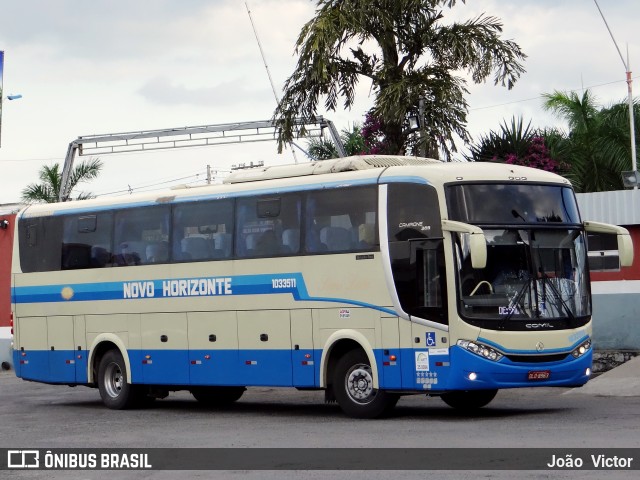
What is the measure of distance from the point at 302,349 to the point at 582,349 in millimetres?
4021

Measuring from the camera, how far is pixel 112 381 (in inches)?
897

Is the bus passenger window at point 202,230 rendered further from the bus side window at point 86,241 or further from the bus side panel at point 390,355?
the bus side panel at point 390,355

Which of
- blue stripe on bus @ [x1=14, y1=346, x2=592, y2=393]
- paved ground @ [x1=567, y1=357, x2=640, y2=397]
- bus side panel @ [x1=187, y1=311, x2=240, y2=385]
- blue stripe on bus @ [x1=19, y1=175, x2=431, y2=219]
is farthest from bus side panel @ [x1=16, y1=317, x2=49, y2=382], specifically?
paved ground @ [x1=567, y1=357, x2=640, y2=397]

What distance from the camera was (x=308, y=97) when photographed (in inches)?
1162

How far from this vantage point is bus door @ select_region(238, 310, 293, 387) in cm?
1956

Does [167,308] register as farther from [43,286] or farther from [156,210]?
[43,286]

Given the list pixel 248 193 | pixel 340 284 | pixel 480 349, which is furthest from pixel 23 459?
pixel 248 193

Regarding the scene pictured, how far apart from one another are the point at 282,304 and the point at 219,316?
1.49 metres

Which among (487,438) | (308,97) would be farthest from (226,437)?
(308,97)

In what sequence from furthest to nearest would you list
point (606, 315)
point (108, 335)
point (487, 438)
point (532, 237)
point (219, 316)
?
point (606, 315)
point (108, 335)
point (219, 316)
point (532, 237)
point (487, 438)

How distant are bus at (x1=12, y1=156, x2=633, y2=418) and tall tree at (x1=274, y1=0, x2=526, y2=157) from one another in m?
7.27

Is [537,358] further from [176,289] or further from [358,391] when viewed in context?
[176,289]

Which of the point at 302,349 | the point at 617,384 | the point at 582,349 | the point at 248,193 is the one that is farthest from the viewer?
the point at 617,384

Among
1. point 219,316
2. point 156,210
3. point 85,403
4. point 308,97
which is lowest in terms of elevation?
point 85,403
